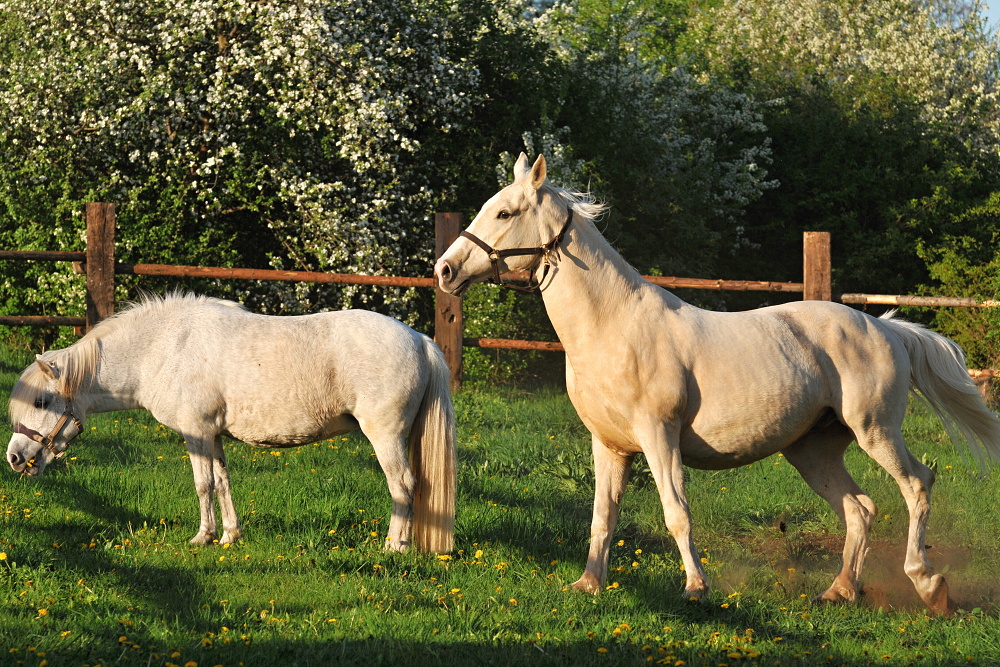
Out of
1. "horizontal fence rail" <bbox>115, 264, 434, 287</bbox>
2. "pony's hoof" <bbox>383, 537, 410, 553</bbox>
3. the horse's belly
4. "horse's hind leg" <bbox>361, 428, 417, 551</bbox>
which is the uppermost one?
"horizontal fence rail" <bbox>115, 264, 434, 287</bbox>

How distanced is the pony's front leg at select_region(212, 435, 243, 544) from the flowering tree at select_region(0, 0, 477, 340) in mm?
6401

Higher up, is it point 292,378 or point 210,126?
point 210,126

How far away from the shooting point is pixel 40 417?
6098 mm

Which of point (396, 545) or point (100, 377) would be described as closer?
point (396, 545)

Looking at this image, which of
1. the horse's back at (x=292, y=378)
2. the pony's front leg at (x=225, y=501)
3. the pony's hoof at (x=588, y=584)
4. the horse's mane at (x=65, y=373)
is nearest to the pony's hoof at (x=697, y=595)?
the pony's hoof at (x=588, y=584)

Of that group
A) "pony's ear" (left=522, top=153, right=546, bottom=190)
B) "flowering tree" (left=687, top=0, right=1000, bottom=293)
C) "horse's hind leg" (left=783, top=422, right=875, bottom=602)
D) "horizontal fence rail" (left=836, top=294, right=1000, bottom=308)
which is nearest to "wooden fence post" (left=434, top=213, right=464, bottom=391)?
"horizontal fence rail" (left=836, top=294, right=1000, bottom=308)

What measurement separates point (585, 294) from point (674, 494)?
41.9 inches

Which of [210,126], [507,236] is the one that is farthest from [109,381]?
[210,126]

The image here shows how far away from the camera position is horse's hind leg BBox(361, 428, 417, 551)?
5922 millimetres

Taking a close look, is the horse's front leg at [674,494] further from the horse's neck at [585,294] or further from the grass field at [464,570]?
the horse's neck at [585,294]

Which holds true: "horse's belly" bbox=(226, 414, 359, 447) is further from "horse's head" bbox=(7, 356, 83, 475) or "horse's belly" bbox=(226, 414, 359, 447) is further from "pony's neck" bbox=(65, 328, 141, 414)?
"horse's head" bbox=(7, 356, 83, 475)

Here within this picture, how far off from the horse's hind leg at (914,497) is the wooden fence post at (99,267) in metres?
7.30

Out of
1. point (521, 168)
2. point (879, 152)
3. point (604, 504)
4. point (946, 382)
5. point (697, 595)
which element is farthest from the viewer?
point (879, 152)

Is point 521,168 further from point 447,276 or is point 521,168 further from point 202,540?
point 202,540
